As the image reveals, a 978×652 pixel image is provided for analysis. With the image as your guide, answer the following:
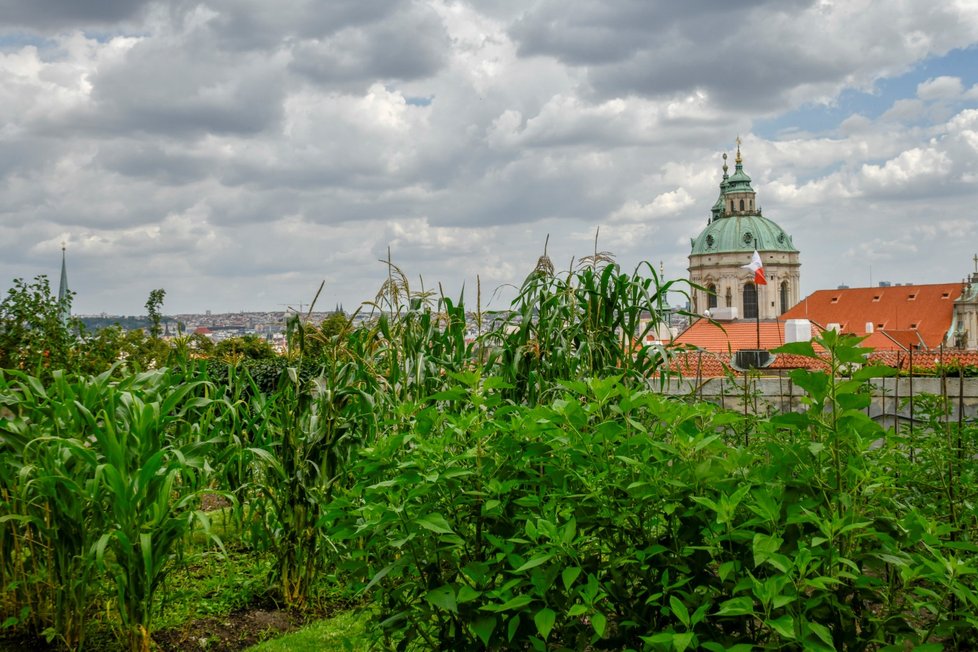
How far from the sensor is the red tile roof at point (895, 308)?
2958 inches

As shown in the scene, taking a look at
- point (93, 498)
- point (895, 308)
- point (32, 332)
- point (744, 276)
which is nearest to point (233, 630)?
point (93, 498)

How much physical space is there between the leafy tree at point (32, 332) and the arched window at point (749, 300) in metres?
94.7

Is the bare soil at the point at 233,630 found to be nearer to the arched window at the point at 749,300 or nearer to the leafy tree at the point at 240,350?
the leafy tree at the point at 240,350

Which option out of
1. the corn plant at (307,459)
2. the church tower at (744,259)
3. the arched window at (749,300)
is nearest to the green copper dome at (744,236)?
the church tower at (744,259)

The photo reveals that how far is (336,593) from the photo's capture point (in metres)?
4.47

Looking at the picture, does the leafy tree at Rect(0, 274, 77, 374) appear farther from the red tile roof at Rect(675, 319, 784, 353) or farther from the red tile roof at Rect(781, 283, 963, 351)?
the red tile roof at Rect(781, 283, 963, 351)

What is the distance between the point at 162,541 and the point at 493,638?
64.6 inches

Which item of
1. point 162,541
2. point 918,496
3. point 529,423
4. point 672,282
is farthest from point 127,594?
point 918,496

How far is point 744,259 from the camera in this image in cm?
9575

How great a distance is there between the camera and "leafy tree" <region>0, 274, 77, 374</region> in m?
6.79

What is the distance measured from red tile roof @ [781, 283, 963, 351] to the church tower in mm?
14357

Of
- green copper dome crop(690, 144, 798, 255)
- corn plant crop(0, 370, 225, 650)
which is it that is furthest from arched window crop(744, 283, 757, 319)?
corn plant crop(0, 370, 225, 650)

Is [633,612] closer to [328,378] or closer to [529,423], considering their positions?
[529,423]

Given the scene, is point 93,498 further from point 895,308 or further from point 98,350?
point 895,308
